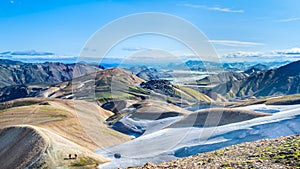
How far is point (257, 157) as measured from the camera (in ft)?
88.9

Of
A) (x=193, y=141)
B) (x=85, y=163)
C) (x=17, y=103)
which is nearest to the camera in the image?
(x=85, y=163)

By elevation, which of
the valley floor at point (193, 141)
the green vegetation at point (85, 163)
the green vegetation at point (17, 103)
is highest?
the valley floor at point (193, 141)

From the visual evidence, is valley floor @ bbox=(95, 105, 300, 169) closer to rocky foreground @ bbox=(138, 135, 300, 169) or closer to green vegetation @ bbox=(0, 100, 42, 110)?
rocky foreground @ bbox=(138, 135, 300, 169)

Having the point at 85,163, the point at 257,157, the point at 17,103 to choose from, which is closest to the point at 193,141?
the point at 85,163

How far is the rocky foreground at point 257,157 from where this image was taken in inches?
964

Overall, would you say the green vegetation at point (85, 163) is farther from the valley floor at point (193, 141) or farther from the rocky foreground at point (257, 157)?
the rocky foreground at point (257, 157)

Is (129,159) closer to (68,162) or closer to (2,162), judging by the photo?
(68,162)

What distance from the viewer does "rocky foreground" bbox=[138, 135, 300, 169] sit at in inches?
964

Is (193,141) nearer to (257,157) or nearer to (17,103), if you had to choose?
(257,157)

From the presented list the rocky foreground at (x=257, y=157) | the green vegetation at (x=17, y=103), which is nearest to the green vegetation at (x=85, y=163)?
the rocky foreground at (x=257, y=157)

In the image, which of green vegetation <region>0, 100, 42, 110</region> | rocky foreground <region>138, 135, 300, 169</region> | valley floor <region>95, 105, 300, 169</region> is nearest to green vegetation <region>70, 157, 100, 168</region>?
valley floor <region>95, 105, 300, 169</region>

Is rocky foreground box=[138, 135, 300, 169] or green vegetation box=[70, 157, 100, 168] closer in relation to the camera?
rocky foreground box=[138, 135, 300, 169]

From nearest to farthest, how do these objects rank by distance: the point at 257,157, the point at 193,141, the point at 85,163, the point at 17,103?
the point at 257,157 < the point at 85,163 < the point at 193,141 < the point at 17,103

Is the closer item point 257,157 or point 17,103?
point 257,157
